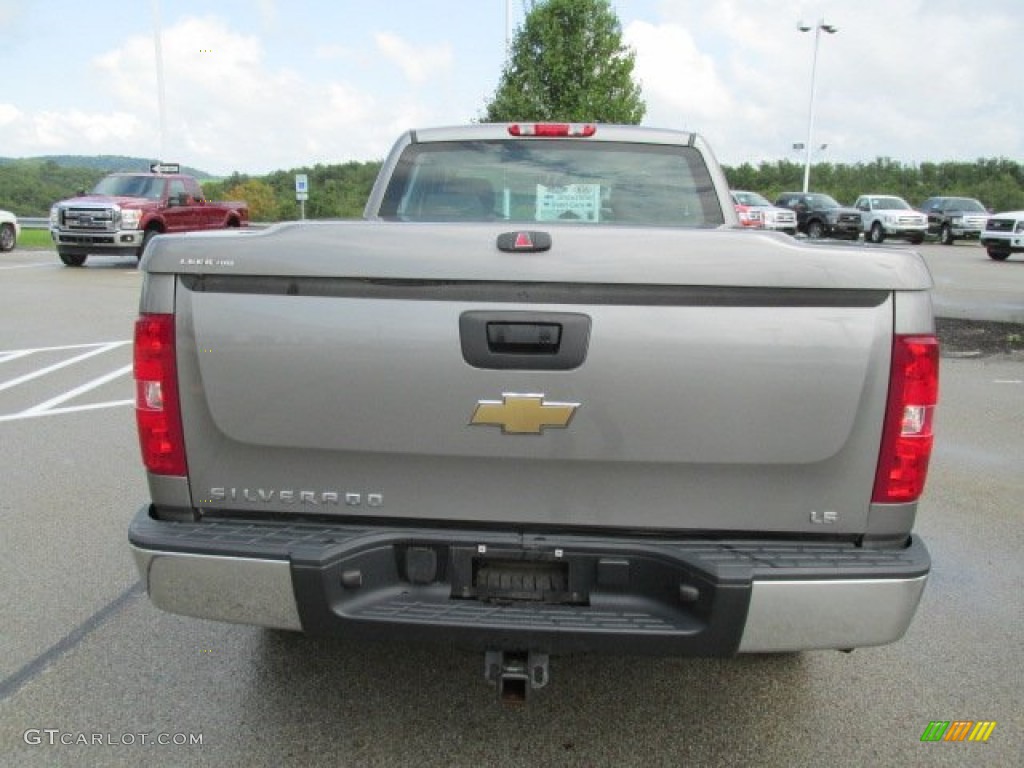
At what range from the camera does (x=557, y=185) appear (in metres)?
4.09

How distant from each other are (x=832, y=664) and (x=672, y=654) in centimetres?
134

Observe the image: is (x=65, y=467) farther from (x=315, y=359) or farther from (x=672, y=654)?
(x=672, y=654)

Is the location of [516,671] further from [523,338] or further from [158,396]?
[158,396]

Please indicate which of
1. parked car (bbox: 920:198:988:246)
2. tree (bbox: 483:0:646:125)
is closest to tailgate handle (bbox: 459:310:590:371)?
tree (bbox: 483:0:646:125)

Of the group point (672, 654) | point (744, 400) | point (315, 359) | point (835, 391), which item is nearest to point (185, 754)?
point (315, 359)

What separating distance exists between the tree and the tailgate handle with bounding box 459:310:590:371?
18327 mm

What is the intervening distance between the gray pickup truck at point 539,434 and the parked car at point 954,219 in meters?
37.2

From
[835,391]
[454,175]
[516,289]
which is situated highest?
[454,175]

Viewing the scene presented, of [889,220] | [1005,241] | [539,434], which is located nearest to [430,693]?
[539,434]

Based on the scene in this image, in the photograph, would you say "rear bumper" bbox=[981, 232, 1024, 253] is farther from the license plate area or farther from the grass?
the grass

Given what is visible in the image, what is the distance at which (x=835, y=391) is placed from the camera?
7.28 ft

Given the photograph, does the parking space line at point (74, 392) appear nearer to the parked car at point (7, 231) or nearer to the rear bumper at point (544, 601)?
the rear bumper at point (544, 601)

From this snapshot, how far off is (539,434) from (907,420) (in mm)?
987

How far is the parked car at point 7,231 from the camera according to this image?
2381cm
